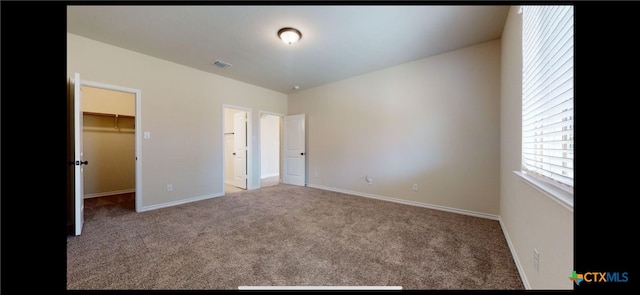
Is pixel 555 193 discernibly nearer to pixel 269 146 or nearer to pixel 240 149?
pixel 240 149

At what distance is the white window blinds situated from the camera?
39.4 inches

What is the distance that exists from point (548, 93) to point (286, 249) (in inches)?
90.4

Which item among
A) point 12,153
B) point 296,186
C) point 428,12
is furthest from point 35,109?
point 296,186

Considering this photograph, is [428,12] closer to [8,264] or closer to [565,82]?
[565,82]

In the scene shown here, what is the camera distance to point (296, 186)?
5160 millimetres

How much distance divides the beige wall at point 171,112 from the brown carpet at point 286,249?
609 millimetres

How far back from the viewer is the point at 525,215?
1.58 m

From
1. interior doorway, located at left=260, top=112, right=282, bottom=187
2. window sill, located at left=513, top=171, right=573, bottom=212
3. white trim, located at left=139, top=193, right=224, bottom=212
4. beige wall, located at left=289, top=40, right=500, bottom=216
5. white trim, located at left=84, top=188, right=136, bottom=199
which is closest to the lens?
window sill, located at left=513, top=171, right=573, bottom=212

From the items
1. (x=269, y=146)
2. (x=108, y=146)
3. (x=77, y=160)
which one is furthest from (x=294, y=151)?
(x=108, y=146)

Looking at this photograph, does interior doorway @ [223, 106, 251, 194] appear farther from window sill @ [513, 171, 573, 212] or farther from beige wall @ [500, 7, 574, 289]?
window sill @ [513, 171, 573, 212]

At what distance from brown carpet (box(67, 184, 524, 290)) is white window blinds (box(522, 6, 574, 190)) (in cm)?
98

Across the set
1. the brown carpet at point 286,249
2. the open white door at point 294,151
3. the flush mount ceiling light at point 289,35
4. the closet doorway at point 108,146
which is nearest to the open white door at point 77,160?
the brown carpet at point 286,249

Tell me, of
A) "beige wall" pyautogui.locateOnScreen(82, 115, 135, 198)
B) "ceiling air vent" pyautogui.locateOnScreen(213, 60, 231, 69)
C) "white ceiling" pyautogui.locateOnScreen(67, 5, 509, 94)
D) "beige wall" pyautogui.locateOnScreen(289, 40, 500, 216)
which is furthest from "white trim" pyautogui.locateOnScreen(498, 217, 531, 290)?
"beige wall" pyautogui.locateOnScreen(82, 115, 135, 198)

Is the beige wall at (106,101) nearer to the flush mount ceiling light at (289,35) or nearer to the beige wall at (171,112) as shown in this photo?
the beige wall at (171,112)
